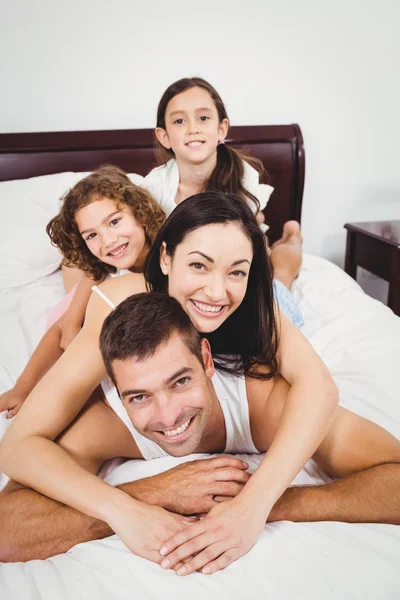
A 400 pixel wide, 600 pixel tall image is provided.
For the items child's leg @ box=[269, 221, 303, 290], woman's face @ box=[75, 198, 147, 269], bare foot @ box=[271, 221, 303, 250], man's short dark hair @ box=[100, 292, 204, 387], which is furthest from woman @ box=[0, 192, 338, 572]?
bare foot @ box=[271, 221, 303, 250]

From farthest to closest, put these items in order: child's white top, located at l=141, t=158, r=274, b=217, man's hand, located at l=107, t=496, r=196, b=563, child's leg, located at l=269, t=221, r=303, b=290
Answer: child's leg, located at l=269, t=221, r=303, b=290 < child's white top, located at l=141, t=158, r=274, b=217 < man's hand, located at l=107, t=496, r=196, b=563

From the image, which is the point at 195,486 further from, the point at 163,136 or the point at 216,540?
the point at 163,136

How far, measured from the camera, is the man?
95 centimetres

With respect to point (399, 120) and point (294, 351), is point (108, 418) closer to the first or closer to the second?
point (294, 351)

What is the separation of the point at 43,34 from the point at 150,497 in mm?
2282

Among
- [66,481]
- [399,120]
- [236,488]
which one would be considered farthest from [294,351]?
[399,120]

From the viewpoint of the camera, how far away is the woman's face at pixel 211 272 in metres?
1.14

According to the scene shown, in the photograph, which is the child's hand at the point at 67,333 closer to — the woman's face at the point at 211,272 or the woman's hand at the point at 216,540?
the woman's face at the point at 211,272

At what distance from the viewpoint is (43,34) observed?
8.00 ft

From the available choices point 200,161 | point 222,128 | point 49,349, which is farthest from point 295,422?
point 222,128

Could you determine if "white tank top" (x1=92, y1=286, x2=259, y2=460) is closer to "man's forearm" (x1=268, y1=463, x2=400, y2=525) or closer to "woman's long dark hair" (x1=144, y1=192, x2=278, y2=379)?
"woman's long dark hair" (x1=144, y1=192, x2=278, y2=379)

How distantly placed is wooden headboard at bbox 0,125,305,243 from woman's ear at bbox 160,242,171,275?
144 cm

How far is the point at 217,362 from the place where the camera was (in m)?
1.27

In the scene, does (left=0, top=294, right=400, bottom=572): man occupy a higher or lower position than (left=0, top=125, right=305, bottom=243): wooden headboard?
lower
